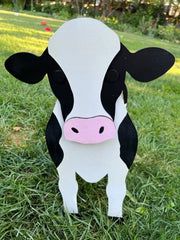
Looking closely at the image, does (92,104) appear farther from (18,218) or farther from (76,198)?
(18,218)

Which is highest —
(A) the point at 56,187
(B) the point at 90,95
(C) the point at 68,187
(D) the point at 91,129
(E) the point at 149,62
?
(E) the point at 149,62

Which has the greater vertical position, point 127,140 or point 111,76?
point 111,76

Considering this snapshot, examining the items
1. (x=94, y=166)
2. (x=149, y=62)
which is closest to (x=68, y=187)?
(x=94, y=166)

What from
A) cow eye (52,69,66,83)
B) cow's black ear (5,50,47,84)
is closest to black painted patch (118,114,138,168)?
cow eye (52,69,66,83)

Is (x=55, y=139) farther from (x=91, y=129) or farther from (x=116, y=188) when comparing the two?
(x=116, y=188)

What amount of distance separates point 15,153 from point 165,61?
107cm

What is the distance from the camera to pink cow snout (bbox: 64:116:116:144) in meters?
1.71

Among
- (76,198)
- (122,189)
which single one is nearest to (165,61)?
(122,189)

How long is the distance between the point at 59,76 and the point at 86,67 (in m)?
0.15

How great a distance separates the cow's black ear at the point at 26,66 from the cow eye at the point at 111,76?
313 mm

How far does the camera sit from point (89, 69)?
1.65m

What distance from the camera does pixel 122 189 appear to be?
6.09 ft

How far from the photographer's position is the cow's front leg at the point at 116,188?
1.83 m

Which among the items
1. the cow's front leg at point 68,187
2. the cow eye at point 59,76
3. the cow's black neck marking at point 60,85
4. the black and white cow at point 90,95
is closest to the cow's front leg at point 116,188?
the black and white cow at point 90,95
